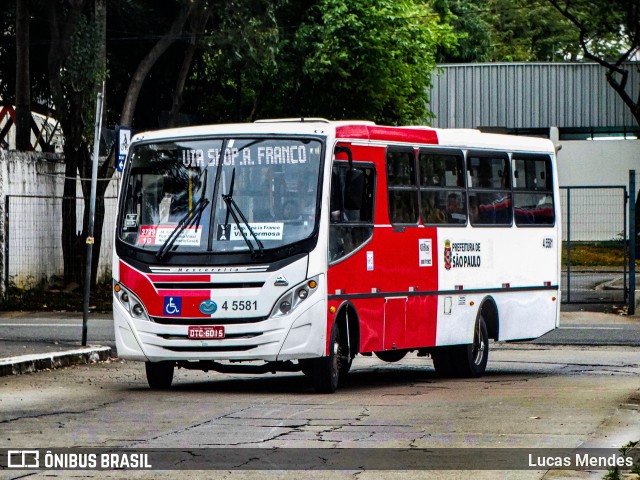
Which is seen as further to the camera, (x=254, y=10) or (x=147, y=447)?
(x=254, y=10)

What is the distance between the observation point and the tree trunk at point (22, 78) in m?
29.6

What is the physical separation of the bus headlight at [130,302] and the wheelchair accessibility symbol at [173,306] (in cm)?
24

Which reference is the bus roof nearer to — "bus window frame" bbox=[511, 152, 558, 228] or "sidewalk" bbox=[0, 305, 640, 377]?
"bus window frame" bbox=[511, 152, 558, 228]

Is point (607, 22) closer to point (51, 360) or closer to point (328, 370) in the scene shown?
point (51, 360)

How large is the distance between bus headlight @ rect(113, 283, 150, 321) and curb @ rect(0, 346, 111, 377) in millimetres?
2023

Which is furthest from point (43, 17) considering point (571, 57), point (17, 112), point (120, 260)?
point (571, 57)

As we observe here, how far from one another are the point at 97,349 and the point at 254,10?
1466 cm

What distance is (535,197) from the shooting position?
61.2ft

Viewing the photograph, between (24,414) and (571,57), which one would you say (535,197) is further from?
(571,57)

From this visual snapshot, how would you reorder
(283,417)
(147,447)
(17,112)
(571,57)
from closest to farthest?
(147,447) → (283,417) → (17,112) → (571,57)

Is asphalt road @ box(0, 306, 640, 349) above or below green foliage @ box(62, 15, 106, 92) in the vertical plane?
below

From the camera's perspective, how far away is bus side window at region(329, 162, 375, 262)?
14375 millimetres

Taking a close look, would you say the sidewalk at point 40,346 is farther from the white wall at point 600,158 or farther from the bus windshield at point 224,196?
the white wall at point 600,158

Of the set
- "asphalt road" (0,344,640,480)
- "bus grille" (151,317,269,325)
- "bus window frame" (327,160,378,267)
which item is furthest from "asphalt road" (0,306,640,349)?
"bus window frame" (327,160,378,267)
